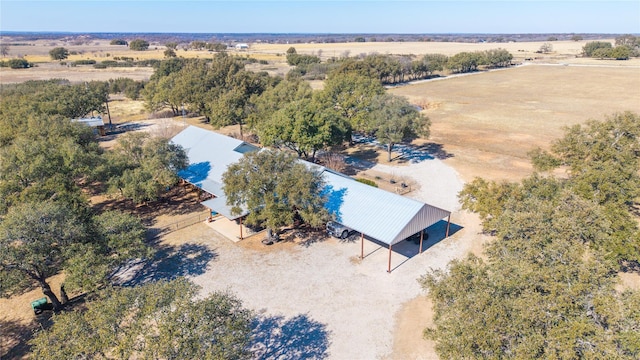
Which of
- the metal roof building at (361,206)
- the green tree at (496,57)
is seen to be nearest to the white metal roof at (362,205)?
the metal roof building at (361,206)

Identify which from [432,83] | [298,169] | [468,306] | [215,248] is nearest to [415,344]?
[468,306]

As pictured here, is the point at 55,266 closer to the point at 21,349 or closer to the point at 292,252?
the point at 21,349

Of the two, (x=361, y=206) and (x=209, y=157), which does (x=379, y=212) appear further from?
(x=209, y=157)

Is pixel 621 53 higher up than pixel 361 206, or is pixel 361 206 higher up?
pixel 621 53

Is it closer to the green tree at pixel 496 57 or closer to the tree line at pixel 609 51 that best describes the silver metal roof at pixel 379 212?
the green tree at pixel 496 57

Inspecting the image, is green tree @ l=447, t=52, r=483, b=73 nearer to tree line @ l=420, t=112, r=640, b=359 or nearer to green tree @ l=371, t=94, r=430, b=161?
green tree @ l=371, t=94, r=430, b=161

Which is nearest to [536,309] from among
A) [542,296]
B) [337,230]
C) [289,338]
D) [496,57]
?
[542,296]

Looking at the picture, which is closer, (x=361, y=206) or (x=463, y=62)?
(x=361, y=206)

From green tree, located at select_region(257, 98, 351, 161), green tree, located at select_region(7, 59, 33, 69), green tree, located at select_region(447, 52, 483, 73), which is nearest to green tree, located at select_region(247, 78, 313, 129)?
green tree, located at select_region(257, 98, 351, 161)
